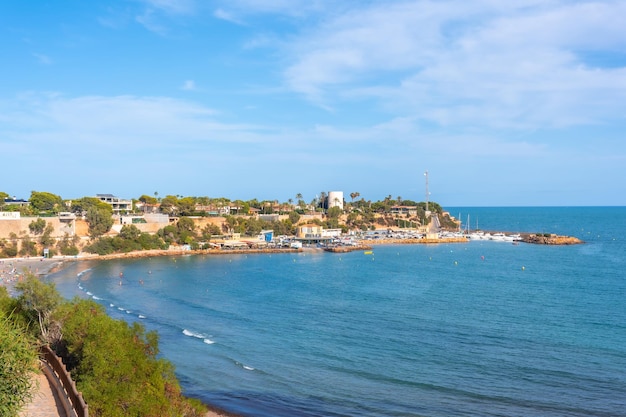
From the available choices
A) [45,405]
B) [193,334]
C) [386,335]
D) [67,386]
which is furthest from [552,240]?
[45,405]

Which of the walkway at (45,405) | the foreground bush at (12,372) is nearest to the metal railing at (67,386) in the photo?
the walkway at (45,405)

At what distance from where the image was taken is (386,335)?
3466 centimetres

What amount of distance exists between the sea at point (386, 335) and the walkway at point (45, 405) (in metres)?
7.84

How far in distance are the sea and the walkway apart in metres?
7.84

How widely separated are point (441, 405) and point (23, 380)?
1641cm

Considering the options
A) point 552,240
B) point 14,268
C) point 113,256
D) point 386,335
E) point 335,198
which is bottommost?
point 386,335

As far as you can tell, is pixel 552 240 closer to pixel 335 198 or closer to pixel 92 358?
pixel 335 198

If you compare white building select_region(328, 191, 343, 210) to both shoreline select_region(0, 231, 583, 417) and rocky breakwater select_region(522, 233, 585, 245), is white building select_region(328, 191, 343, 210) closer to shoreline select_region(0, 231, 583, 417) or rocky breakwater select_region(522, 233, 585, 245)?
shoreline select_region(0, 231, 583, 417)

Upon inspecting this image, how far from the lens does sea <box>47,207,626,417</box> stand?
24.6 metres

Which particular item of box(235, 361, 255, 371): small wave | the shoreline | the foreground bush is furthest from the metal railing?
the shoreline

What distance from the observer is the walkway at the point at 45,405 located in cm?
1638

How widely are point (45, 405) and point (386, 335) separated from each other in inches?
852

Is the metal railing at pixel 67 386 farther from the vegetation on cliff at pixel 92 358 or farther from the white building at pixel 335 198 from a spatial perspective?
the white building at pixel 335 198

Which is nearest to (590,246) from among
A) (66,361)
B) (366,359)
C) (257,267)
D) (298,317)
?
(257,267)
